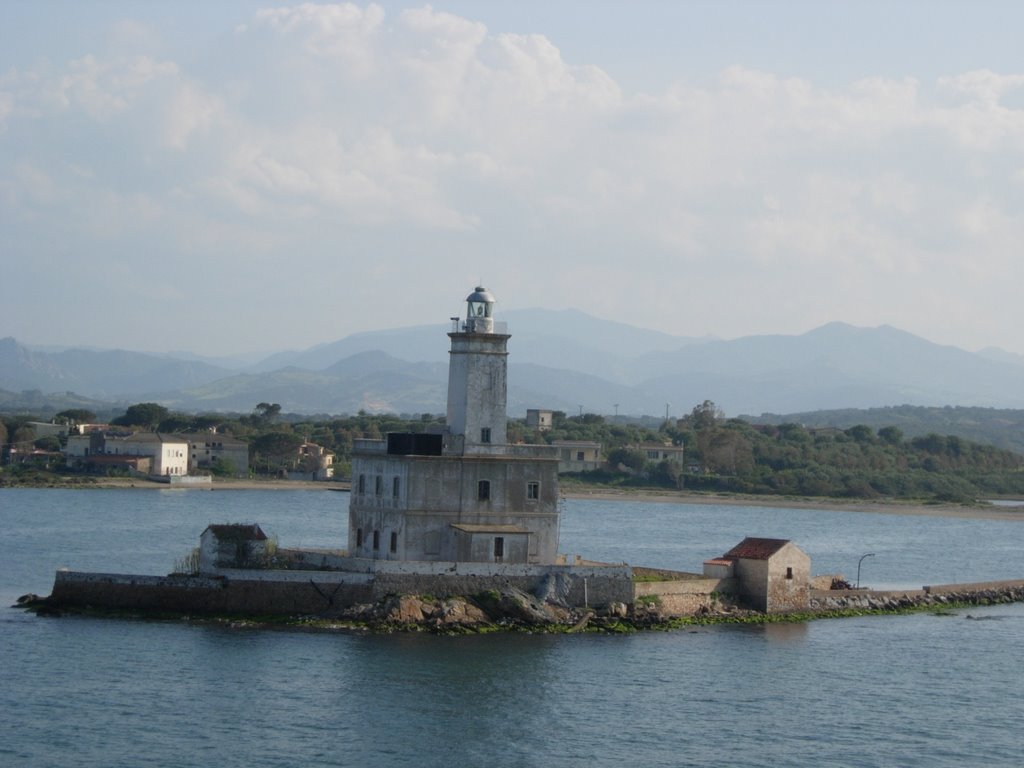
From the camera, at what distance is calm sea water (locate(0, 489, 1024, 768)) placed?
27.4 meters

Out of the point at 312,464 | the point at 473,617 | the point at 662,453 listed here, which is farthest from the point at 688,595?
the point at 662,453

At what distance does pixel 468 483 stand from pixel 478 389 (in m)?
2.49

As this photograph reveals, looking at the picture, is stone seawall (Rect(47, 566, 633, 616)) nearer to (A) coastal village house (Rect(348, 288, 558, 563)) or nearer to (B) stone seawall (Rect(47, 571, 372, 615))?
(B) stone seawall (Rect(47, 571, 372, 615))

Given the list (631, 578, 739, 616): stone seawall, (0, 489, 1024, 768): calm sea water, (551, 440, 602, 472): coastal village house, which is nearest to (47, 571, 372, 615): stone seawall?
(0, 489, 1024, 768): calm sea water

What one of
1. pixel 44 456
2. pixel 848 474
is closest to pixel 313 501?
pixel 44 456

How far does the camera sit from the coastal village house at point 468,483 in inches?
1542

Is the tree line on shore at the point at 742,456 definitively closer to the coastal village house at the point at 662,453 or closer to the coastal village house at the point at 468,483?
the coastal village house at the point at 662,453

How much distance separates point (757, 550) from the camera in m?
41.7

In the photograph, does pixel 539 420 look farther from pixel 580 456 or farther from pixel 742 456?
pixel 742 456

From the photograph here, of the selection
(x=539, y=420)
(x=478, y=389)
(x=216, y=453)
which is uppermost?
(x=539, y=420)

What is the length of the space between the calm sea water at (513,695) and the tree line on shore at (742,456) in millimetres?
62593

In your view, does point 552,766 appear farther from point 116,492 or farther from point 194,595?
point 116,492

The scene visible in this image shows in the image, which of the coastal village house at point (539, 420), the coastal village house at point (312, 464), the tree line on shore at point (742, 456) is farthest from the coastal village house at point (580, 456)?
the coastal village house at point (312, 464)

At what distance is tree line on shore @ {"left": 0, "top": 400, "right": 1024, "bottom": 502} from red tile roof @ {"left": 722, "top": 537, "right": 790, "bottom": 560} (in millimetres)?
59321
